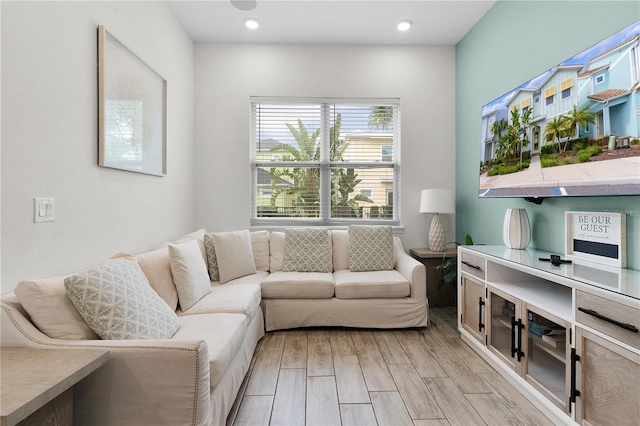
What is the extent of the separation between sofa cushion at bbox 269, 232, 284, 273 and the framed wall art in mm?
1265

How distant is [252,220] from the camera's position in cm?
406

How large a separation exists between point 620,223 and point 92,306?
2635 millimetres

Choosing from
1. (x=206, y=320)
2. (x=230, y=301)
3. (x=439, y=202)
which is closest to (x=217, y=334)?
(x=206, y=320)

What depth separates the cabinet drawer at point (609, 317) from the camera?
131 centimetres

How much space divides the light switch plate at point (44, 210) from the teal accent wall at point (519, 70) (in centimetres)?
304

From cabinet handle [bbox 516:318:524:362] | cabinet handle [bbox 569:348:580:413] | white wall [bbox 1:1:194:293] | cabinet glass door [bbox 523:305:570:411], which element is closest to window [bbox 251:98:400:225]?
white wall [bbox 1:1:194:293]

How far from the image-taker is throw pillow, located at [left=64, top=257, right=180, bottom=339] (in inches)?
57.1

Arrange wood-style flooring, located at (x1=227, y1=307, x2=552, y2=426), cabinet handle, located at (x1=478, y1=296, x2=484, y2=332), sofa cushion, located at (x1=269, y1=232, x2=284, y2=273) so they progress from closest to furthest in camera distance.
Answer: wood-style flooring, located at (x1=227, y1=307, x2=552, y2=426), cabinet handle, located at (x1=478, y1=296, x2=484, y2=332), sofa cushion, located at (x1=269, y1=232, x2=284, y2=273)

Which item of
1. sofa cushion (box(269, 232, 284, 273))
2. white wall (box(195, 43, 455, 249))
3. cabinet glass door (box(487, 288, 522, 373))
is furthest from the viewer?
white wall (box(195, 43, 455, 249))

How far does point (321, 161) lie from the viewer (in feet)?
13.4

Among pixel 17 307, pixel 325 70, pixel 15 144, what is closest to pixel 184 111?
pixel 325 70

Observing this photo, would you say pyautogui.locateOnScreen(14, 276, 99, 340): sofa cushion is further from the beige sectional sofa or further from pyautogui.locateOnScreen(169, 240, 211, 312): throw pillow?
pyautogui.locateOnScreen(169, 240, 211, 312): throw pillow

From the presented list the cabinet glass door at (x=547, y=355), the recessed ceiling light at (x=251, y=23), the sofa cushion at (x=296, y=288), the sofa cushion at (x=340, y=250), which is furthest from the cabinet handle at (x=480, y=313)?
the recessed ceiling light at (x=251, y=23)

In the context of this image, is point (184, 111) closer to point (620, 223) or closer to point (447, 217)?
point (447, 217)
